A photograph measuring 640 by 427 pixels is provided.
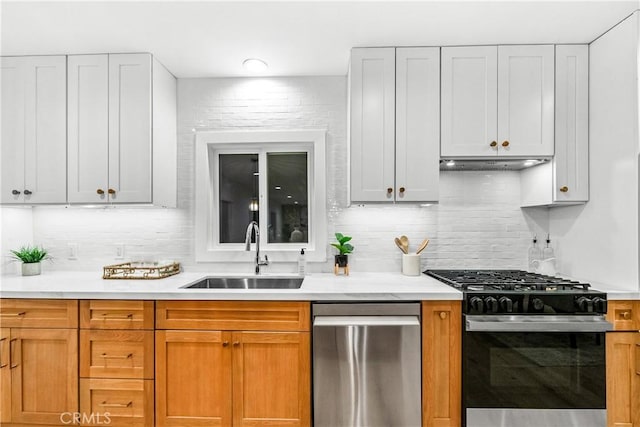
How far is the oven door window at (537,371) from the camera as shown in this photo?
1.96 meters

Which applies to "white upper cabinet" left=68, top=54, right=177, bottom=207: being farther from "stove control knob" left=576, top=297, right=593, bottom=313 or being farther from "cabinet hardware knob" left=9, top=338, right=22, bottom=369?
"stove control knob" left=576, top=297, right=593, bottom=313

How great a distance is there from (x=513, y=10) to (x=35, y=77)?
122 inches

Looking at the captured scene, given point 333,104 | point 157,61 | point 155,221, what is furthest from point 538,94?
point 155,221

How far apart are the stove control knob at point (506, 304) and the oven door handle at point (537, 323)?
0.03 metres

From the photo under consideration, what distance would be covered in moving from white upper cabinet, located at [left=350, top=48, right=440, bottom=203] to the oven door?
93 centimetres

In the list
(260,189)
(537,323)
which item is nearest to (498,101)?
(537,323)

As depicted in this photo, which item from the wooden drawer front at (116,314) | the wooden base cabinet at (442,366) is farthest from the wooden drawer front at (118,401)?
the wooden base cabinet at (442,366)

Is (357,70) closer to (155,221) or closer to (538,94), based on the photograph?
(538,94)

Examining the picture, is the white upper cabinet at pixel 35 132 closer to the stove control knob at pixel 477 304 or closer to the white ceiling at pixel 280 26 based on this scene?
the white ceiling at pixel 280 26

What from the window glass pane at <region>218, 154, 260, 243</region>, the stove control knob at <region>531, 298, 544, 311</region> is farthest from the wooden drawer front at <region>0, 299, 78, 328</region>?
the stove control knob at <region>531, 298, 544, 311</region>

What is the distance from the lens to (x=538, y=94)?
236cm

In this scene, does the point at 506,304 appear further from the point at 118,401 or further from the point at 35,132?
the point at 35,132

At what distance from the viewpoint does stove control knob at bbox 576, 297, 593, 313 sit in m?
1.97

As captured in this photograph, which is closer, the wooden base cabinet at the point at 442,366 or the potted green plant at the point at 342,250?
the wooden base cabinet at the point at 442,366
